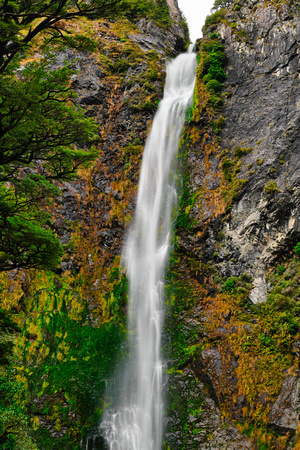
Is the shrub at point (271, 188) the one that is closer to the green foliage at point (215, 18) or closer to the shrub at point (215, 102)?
the shrub at point (215, 102)

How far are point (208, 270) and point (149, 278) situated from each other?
9.39 feet

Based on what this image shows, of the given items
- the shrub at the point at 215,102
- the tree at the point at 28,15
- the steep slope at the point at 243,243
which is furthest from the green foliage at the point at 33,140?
the shrub at the point at 215,102

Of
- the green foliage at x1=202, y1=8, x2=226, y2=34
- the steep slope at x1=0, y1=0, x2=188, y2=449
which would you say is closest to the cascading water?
the steep slope at x1=0, y1=0, x2=188, y2=449

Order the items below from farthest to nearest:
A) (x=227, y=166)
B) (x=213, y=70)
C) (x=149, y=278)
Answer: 1. (x=213, y=70)
2. (x=227, y=166)
3. (x=149, y=278)

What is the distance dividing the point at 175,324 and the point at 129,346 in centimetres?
220

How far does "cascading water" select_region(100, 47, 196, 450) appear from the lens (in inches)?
463

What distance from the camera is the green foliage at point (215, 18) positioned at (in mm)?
22548

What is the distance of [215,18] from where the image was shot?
906 inches

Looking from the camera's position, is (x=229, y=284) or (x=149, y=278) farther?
(x=149, y=278)

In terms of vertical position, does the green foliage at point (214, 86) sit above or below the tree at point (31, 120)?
above

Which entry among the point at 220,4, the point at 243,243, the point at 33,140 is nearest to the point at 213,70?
the point at 220,4

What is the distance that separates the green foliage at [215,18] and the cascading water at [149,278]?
11.2 ft

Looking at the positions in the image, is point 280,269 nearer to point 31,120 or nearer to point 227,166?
point 227,166

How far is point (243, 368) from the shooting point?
1105 cm
